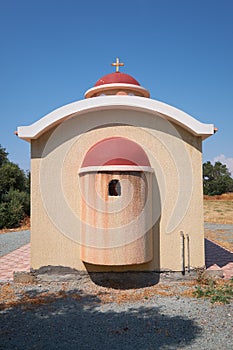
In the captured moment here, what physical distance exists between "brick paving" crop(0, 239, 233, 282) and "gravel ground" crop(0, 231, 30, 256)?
0.50 metres

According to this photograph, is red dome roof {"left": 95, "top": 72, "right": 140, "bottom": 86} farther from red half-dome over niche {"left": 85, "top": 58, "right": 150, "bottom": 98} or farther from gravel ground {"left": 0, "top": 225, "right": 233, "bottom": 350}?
gravel ground {"left": 0, "top": 225, "right": 233, "bottom": 350}

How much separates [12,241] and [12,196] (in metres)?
7.15

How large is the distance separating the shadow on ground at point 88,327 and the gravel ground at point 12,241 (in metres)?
6.80

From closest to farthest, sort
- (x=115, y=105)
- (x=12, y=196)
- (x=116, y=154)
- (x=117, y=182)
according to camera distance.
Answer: (x=116, y=154) → (x=115, y=105) → (x=117, y=182) → (x=12, y=196)

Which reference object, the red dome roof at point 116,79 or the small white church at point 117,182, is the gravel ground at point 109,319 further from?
the red dome roof at point 116,79

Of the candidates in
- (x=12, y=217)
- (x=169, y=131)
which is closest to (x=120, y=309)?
(x=169, y=131)

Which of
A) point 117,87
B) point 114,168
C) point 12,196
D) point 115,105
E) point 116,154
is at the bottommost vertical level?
point 12,196

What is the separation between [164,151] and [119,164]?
5.16 feet

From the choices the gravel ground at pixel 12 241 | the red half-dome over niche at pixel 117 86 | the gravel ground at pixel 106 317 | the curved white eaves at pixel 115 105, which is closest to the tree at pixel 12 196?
the gravel ground at pixel 12 241

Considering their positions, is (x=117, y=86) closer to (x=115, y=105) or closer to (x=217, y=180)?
(x=115, y=105)

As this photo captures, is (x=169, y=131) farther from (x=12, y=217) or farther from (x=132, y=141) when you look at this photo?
(x=12, y=217)

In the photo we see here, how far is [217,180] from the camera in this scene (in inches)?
2237

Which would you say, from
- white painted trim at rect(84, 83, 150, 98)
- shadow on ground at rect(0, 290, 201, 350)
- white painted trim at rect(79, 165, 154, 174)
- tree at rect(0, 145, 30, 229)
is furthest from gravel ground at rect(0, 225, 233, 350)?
tree at rect(0, 145, 30, 229)

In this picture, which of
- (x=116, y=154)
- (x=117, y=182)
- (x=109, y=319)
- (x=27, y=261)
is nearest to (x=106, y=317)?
(x=109, y=319)
